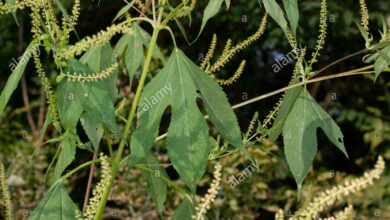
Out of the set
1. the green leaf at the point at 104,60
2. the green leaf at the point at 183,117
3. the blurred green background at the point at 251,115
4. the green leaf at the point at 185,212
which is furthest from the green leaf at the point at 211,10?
the blurred green background at the point at 251,115

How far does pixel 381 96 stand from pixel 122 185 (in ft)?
8.36

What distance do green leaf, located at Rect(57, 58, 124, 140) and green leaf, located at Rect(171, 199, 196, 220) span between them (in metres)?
0.47

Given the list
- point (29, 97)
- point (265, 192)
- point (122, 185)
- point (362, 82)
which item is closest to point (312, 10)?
point (362, 82)

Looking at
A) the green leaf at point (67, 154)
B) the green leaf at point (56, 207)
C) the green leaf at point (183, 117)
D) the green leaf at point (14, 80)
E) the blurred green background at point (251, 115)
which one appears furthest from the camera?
the blurred green background at point (251, 115)

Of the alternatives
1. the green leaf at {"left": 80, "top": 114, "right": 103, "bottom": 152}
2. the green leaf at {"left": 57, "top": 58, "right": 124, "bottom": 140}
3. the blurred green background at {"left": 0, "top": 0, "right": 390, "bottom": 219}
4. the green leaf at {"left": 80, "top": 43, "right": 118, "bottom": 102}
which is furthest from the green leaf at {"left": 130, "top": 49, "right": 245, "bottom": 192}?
the blurred green background at {"left": 0, "top": 0, "right": 390, "bottom": 219}

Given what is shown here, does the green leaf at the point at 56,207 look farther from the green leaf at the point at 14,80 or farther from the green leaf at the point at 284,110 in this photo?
the green leaf at the point at 284,110

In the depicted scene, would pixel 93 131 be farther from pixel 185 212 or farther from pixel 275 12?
pixel 275 12

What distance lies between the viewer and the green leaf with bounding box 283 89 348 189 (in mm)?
1424

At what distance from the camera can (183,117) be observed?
1279mm

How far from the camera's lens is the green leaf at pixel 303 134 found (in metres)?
1.42

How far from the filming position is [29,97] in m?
5.20

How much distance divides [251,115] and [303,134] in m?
2.80

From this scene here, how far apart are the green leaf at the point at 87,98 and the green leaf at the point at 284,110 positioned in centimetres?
57

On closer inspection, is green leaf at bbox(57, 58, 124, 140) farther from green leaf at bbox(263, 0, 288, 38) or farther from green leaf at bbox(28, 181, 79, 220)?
green leaf at bbox(263, 0, 288, 38)
